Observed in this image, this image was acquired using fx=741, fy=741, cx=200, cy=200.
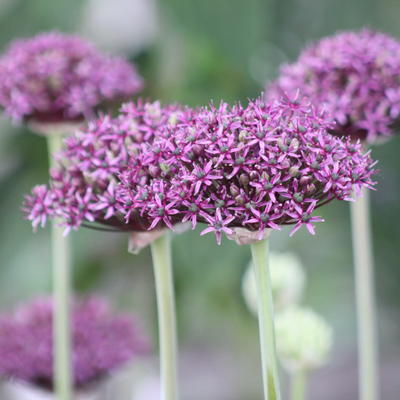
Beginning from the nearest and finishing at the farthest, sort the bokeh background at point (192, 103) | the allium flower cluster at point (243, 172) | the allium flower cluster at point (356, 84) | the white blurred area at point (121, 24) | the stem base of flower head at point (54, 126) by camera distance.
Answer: the allium flower cluster at point (243, 172), the allium flower cluster at point (356, 84), the stem base of flower head at point (54, 126), the bokeh background at point (192, 103), the white blurred area at point (121, 24)

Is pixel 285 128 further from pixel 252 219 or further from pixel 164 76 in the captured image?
pixel 164 76

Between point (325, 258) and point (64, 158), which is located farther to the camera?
point (325, 258)

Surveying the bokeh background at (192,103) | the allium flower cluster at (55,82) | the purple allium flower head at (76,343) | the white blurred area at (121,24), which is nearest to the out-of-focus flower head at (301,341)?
the purple allium flower head at (76,343)

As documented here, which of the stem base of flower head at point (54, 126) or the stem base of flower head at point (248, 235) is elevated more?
the stem base of flower head at point (54, 126)

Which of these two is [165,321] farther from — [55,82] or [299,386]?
[55,82]

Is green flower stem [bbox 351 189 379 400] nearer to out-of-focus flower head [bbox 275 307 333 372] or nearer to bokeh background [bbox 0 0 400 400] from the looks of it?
out-of-focus flower head [bbox 275 307 333 372]

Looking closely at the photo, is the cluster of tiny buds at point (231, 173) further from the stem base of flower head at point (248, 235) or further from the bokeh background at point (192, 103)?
the bokeh background at point (192, 103)

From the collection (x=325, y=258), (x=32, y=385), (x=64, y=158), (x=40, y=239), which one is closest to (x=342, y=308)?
(x=325, y=258)
